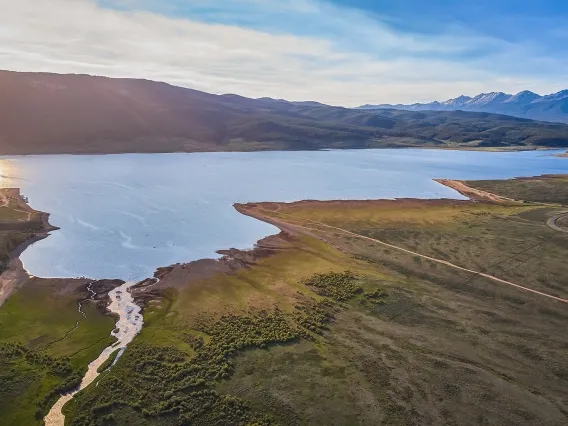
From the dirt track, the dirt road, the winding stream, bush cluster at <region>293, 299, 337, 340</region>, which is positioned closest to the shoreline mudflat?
the winding stream

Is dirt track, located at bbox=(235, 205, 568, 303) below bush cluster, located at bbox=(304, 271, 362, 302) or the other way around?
the other way around

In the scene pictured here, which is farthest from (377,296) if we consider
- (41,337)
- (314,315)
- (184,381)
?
(41,337)

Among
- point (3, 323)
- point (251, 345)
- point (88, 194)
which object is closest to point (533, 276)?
point (251, 345)

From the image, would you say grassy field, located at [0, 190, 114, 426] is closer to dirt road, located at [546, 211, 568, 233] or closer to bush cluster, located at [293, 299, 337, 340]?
bush cluster, located at [293, 299, 337, 340]

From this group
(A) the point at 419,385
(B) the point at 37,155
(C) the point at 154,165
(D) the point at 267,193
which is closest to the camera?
(A) the point at 419,385

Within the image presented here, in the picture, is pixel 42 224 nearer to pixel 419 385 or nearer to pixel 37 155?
pixel 419 385

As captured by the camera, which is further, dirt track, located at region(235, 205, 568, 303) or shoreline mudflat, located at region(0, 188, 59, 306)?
dirt track, located at region(235, 205, 568, 303)

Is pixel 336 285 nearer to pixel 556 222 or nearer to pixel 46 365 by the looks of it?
pixel 46 365
